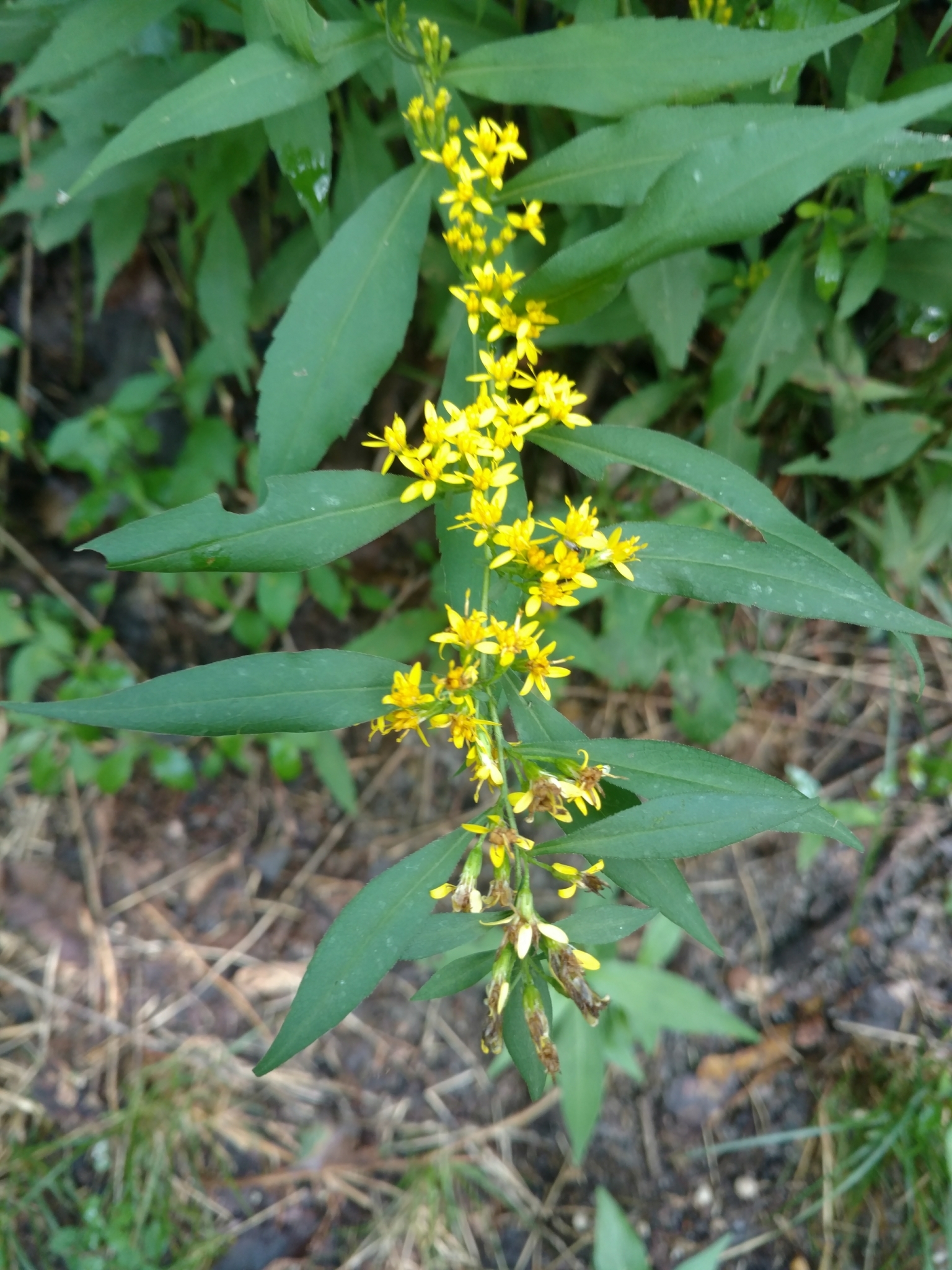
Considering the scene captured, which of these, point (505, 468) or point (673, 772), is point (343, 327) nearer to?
point (505, 468)

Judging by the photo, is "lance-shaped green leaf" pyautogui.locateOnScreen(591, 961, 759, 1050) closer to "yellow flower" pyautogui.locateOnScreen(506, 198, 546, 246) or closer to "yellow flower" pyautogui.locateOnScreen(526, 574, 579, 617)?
"yellow flower" pyautogui.locateOnScreen(526, 574, 579, 617)

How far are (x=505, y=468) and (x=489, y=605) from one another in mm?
197

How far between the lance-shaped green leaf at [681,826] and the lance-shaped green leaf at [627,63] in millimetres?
940

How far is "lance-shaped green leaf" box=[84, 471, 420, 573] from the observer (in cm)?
96

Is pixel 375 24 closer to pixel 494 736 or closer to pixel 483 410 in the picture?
Answer: pixel 483 410

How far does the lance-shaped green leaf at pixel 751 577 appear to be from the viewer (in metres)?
1.00

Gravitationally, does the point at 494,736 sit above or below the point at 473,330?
below

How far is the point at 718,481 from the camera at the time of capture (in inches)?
42.9

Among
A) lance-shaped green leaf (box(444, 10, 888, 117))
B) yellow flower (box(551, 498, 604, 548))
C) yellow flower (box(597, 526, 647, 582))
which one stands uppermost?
lance-shaped green leaf (box(444, 10, 888, 117))

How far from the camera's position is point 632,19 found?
45.9 inches

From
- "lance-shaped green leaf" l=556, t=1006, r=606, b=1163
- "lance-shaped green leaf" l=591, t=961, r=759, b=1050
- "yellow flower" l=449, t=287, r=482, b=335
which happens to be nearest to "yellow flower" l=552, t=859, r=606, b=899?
"yellow flower" l=449, t=287, r=482, b=335

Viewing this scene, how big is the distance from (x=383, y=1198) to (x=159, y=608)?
194 cm

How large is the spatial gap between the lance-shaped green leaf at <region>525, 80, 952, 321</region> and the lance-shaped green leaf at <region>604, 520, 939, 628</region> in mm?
354

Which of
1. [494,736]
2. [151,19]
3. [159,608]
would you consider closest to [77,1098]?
[159,608]
